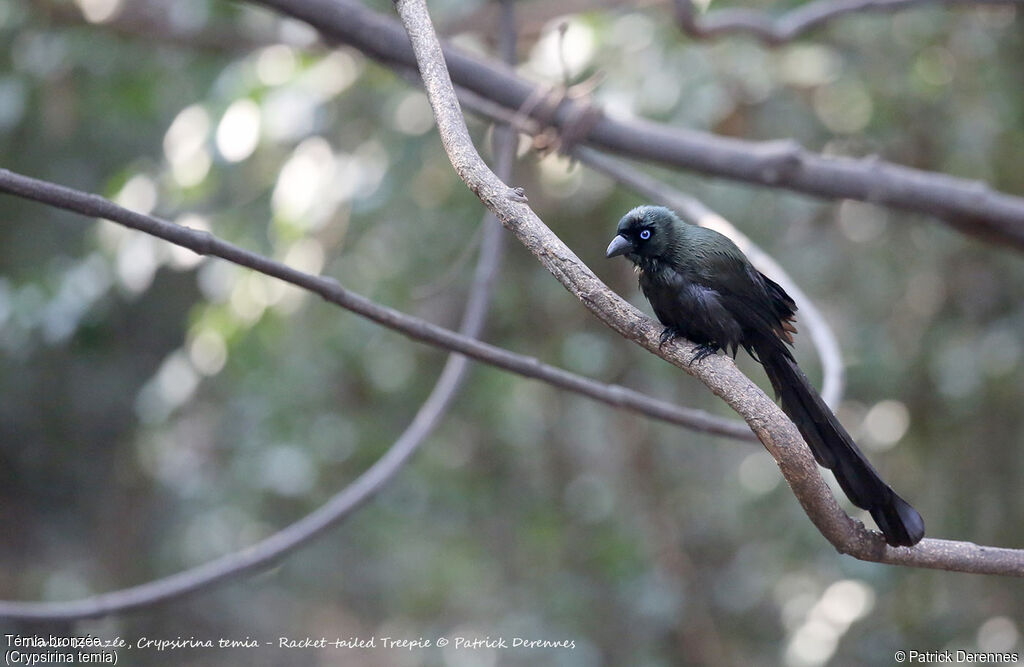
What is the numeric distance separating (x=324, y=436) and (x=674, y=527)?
1834 millimetres

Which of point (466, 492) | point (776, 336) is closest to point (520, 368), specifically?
point (776, 336)

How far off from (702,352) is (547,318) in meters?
2.83

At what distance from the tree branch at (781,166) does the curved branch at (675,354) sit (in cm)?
127

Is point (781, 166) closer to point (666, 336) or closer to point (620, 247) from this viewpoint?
point (620, 247)

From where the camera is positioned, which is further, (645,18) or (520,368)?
(645,18)

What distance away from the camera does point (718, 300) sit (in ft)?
7.22

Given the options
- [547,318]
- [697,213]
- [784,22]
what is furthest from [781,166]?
[547,318]

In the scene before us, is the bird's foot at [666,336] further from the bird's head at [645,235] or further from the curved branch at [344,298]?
the curved branch at [344,298]

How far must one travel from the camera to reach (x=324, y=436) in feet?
14.3

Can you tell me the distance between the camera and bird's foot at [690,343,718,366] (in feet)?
5.83

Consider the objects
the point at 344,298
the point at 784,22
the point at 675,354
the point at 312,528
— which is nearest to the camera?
the point at 675,354

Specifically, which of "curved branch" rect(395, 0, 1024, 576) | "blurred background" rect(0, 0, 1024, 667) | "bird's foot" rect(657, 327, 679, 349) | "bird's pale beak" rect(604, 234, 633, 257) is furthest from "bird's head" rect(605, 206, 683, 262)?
"blurred background" rect(0, 0, 1024, 667)

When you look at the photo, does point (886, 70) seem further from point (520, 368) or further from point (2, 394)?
point (2, 394)

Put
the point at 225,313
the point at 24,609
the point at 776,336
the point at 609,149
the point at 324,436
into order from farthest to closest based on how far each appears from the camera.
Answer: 1. the point at 324,436
2. the point at 225,313
3. the point at 609,149
4. the point at 24,609
5. the point at 776,336
